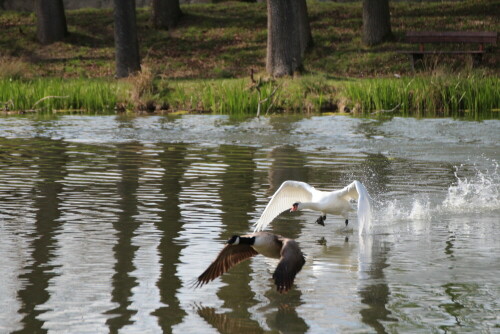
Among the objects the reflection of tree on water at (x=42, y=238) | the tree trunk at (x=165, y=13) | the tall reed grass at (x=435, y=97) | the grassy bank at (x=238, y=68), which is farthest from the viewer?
the tree trunk at (x=165, y=13)

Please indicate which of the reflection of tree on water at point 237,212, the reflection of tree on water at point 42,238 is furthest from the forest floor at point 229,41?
the reflection of tree on water at point 42,238

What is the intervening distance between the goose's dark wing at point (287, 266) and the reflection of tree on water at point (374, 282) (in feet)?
1.73

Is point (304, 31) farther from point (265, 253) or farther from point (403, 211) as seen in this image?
point (265, 253)

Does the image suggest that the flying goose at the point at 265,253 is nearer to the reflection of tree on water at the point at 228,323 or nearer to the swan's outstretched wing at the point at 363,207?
the reflection of tree on water at the point at 228,323

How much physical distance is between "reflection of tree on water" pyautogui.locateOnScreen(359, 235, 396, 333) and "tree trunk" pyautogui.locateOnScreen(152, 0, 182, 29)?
29.8 metres

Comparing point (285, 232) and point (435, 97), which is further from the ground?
point (285, 232)

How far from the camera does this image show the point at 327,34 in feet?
118

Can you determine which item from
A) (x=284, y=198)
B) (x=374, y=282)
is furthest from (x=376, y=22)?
(x=374, y=282)

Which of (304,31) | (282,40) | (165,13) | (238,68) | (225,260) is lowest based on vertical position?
(238,68)

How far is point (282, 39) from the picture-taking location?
87.6 feet

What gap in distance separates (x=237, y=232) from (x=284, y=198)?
641 mm

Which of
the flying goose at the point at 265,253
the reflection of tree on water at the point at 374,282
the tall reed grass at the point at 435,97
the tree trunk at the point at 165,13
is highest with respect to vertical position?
the tree trunk at the point at 165,13

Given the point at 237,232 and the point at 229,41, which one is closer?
the point at 237,232

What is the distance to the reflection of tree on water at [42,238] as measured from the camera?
21.8 ft
